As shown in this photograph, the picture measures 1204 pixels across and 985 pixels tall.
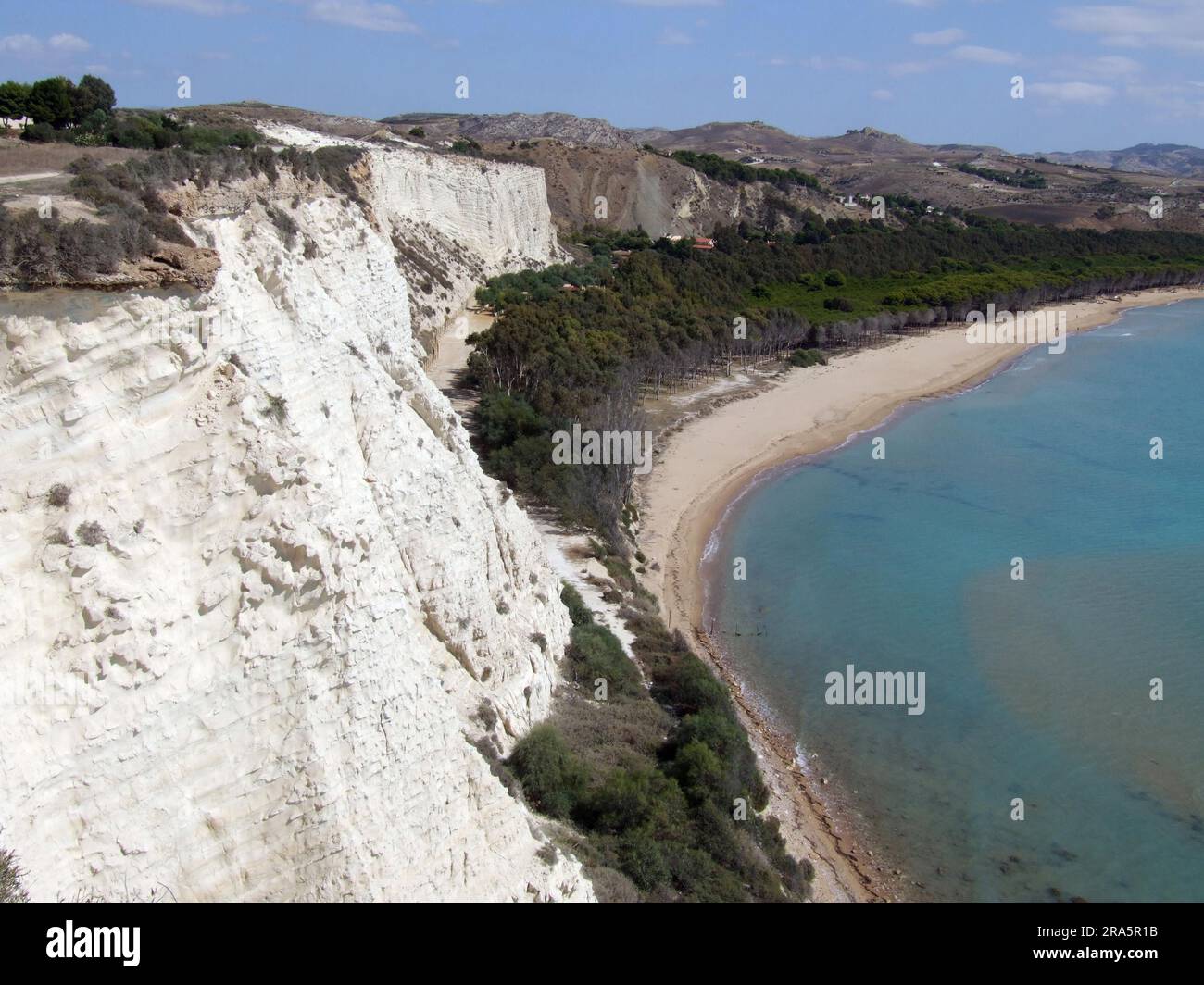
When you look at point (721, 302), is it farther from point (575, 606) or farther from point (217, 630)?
point (217, 630)

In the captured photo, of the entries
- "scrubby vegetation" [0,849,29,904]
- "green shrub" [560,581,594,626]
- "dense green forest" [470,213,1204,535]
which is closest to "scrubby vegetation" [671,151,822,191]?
"dense green forest" [470,213,1204,535]

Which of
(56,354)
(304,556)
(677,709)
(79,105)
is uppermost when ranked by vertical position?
(79,105)

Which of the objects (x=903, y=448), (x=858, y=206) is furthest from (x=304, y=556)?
(x=858, y=206)

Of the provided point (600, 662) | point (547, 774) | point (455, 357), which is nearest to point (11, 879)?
point (547, 774)

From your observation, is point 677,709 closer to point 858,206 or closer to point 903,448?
point 903,448

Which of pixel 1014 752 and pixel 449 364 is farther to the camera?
pixel 449 364

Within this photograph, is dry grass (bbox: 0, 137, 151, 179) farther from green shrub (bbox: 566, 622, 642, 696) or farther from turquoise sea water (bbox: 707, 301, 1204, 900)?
turquoise sea water (bbox: 707, 301, 1204, 900)
